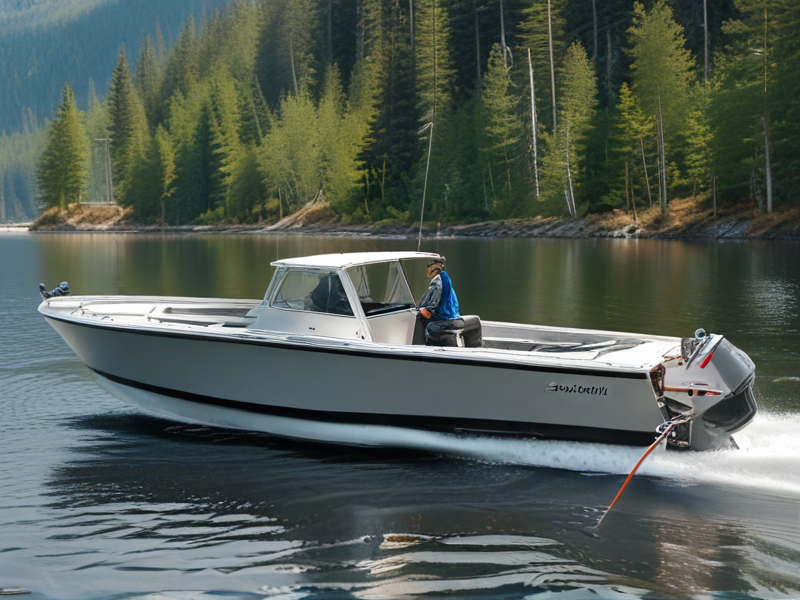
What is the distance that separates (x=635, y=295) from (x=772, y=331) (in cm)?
677

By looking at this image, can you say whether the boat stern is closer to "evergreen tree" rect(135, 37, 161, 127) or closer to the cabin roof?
the cabin roof

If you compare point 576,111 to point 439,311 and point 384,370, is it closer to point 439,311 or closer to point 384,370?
point 439,311

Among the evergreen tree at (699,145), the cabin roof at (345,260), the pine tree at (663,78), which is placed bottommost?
the cabin roof at (345,260)

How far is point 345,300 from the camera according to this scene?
1035 centimetres

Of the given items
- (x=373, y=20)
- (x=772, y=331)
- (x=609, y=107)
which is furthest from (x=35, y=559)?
(x=373, y=20)

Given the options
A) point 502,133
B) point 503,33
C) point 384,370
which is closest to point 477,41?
point 503,33

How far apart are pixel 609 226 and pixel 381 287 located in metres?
47.0

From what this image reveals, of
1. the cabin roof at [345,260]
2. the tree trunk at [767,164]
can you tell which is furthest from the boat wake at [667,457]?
the tree trunk at [767,164]

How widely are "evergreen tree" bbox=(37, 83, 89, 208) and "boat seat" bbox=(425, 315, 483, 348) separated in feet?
347

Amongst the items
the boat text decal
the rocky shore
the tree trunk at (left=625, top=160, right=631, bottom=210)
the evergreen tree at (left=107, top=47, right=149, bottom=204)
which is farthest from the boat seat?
the evergreen tree at (left=107, top=47, right=149, bottom=204)

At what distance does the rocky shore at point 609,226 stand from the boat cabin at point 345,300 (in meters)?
39.8

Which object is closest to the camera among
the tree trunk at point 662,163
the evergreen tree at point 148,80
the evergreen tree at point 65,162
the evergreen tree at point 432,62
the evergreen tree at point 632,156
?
the tree trunk at point 662,163

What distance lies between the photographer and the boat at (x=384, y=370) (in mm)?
8570

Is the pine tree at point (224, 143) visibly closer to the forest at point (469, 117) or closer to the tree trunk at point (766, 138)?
the forest at point (469, 117)
